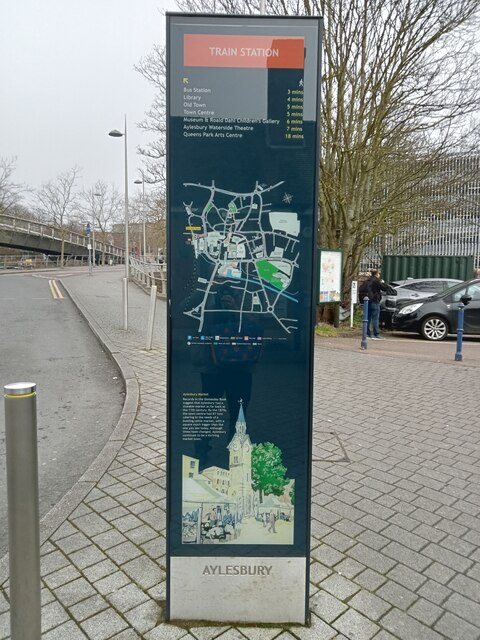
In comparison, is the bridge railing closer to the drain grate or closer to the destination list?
the drain grate

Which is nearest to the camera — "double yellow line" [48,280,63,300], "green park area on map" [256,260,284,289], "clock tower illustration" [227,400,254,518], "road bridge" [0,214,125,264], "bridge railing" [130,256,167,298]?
"green park area on map" [256,260,284,289]

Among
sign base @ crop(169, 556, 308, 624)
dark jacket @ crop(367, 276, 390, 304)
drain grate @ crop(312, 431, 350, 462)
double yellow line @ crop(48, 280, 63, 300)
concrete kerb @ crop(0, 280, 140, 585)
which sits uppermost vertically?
dark jacket @ crop(367, 276, 390, 304)

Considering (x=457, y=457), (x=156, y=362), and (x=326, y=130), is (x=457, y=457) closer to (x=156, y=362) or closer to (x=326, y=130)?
(x=156, y=362)

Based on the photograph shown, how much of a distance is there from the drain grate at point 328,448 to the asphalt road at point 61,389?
2158mm

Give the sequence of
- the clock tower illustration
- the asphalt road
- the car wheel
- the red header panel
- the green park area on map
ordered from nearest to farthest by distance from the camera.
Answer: the red header panel < the green park area on map < the clock tower illustration < the asphalt road < the car wheel

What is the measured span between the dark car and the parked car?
103 centimetres

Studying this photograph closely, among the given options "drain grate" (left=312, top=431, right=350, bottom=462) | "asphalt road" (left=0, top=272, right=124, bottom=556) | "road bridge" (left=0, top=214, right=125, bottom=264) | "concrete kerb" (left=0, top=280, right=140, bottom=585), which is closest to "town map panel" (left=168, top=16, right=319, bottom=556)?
"concrete kerb" (left=0, top=280, right=140, bottom=585)

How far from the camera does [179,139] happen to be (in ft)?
6.98

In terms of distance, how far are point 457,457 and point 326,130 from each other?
1058 cm

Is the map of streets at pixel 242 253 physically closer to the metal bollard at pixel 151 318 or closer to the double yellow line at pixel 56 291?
the metal bollard at pixel 151 318

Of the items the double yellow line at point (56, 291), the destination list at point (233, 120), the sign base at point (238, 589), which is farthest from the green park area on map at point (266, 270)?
the double yellow line at point (56, 291)

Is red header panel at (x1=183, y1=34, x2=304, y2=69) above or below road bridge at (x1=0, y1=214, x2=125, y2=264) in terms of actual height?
below

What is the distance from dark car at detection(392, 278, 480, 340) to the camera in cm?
1227

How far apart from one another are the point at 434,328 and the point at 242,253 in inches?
453
